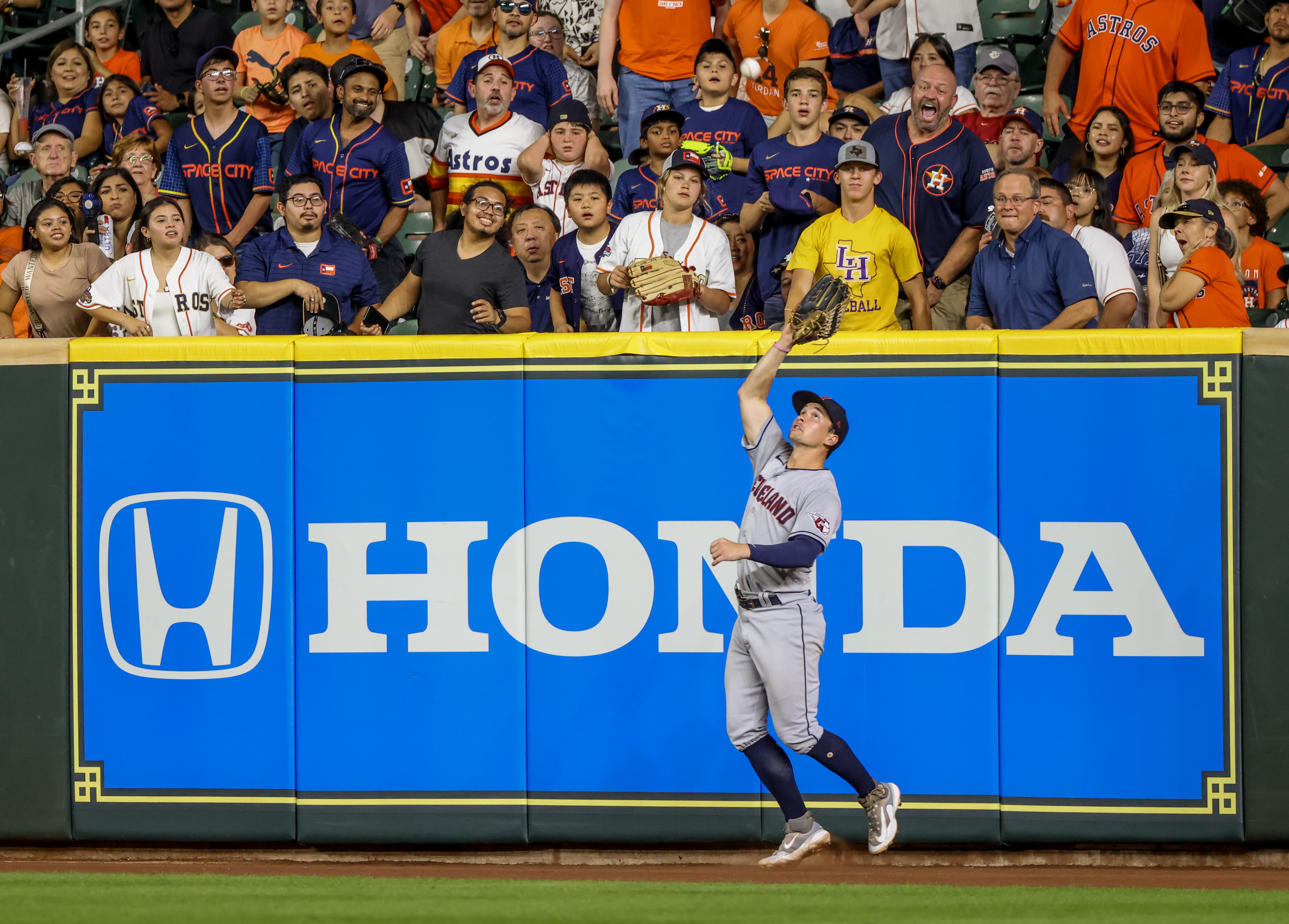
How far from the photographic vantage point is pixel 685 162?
7668 millimetres

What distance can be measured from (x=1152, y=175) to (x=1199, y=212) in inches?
78.4

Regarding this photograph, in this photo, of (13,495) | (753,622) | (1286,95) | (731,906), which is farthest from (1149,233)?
(13,495)

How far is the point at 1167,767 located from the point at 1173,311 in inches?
96.0

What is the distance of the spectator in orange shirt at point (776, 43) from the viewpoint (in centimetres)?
1007

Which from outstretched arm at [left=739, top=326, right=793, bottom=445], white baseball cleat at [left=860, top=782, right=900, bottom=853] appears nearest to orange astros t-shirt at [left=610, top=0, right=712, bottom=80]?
outstretched arm at [left=739, top=326, right=793, bottom=445]

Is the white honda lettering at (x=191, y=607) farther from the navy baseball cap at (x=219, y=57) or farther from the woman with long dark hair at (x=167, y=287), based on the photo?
the navy baseball cap at (x=219, y=57)

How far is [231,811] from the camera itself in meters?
6.51

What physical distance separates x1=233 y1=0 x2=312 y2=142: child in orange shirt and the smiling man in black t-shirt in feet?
11.5

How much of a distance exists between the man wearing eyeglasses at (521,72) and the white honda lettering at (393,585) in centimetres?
433

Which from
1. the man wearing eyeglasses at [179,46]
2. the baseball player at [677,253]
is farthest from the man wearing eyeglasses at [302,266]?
the man wearing eyeglasses at [179,46]

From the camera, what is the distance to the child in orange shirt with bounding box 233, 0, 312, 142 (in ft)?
35.1

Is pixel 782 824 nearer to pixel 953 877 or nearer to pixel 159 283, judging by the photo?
pixel 953 877

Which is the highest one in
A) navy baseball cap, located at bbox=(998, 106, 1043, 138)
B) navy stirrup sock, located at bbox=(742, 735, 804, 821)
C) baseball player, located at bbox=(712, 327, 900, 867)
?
navy baseball cap, located at bbox=(998, 106, 1043, 138)

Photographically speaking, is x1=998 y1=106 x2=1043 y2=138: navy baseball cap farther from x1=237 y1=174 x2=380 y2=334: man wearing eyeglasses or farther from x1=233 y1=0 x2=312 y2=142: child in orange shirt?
x1=233 y1=0 x2=312 y2=142: child in orange shirt
